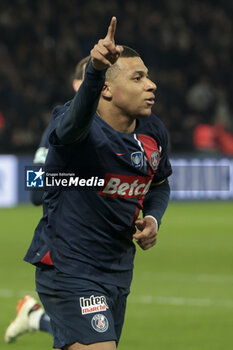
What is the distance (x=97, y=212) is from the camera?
4375 mm

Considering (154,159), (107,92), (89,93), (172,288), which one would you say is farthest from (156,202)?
(172,288)

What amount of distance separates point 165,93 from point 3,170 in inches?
233

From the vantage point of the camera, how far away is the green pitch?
6883mm

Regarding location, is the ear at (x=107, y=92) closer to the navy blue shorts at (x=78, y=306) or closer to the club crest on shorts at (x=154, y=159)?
the club crest on shorts at (x=154, y=159)

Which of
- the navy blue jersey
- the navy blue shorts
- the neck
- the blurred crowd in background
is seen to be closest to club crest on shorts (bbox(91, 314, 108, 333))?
the navy blue shorts

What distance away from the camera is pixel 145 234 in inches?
170

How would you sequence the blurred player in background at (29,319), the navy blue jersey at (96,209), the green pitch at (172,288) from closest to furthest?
the navy blue jersey at (96,209)
the blurred player in background at (29,319)
the green pitch at (172,288)

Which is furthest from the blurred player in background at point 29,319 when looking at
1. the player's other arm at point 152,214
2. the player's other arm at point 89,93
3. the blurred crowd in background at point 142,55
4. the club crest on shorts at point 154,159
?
the blurred crowd in background at point 142,55

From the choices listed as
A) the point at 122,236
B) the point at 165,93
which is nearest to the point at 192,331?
the point at 122,236

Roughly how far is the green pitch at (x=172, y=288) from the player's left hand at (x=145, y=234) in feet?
7.58

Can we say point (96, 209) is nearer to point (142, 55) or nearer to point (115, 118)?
point (115, 118)

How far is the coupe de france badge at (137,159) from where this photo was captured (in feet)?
14.6

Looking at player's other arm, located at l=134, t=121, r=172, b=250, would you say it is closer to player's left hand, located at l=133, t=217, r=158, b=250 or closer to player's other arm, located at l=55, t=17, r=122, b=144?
player's left hand, located at l=133, t=217, r=158, b=250

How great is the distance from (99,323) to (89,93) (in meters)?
1.11
